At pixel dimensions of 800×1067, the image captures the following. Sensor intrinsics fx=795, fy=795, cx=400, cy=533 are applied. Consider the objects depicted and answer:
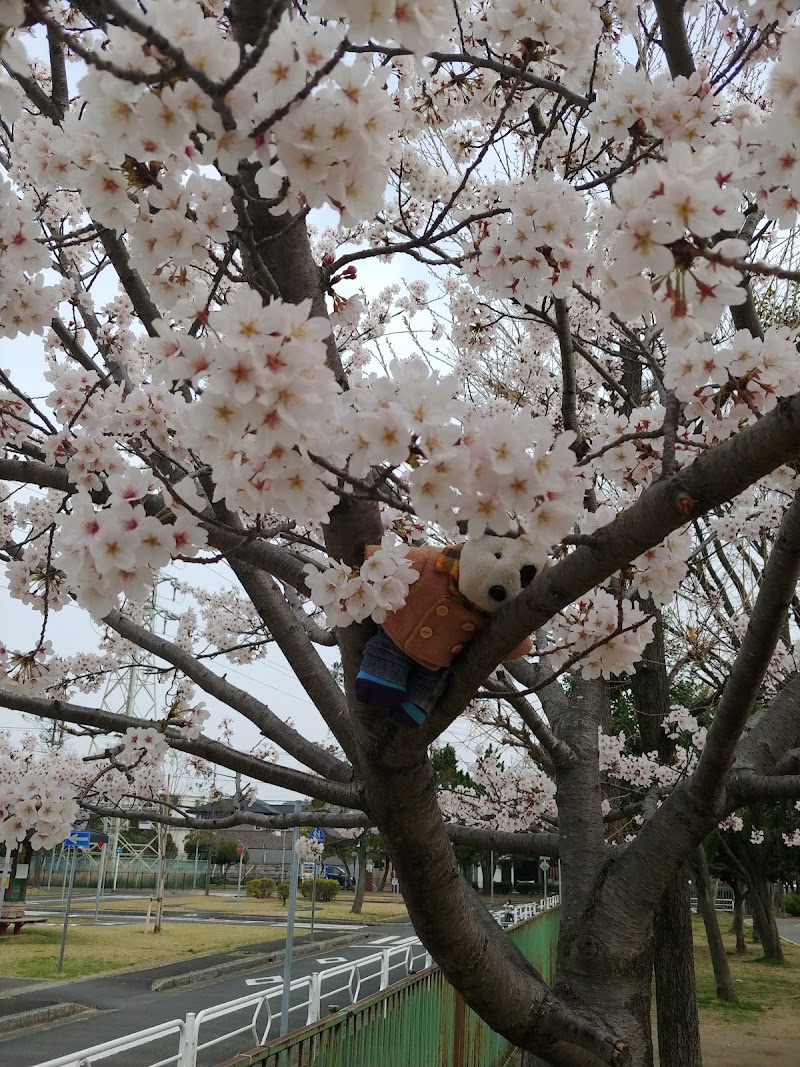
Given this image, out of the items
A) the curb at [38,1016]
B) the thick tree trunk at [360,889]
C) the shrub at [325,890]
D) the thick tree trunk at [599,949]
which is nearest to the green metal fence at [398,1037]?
the thick tree trunk at [599,949]

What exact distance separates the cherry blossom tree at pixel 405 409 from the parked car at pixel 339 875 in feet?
128

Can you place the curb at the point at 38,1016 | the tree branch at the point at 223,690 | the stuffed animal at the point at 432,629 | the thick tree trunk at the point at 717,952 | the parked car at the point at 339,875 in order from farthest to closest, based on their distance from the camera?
the parked car at the point at 339,875, the thick tree trunk at the point at 717,952, the curb at the point at 38,1016, the tree branch at the point at 223,690, the stuffed animal at the point at 432,629

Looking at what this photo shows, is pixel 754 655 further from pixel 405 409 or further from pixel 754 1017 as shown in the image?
pixel 754 1017

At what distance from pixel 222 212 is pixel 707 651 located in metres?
5.26

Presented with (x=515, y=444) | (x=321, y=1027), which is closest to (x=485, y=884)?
(x=321, y=1027)

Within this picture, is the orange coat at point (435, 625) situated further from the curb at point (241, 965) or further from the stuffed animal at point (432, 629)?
the curb at point (241, 965)

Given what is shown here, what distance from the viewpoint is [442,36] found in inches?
51.8

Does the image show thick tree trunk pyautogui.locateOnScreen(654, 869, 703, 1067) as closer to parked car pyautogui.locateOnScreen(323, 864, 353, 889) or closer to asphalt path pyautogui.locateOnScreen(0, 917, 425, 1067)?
asphalt path pyautogui.locateOnScreen(0, 917, 425, 1067)

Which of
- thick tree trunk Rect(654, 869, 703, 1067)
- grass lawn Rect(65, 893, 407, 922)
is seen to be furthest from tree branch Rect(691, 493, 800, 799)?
grass lawn Rect(65, 893, 407, 922)

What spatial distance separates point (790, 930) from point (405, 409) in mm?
30482

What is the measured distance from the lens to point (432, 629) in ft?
5.93

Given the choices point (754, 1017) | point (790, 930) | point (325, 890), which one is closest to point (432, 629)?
point (754, 1017)

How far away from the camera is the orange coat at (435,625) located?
1.80 m

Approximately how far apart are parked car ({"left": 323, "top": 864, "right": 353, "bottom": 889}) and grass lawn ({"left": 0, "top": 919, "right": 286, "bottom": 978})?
2257 centimetres
